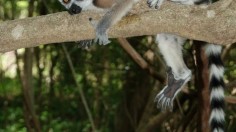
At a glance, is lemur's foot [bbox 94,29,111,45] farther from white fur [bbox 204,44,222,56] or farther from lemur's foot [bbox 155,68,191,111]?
white fur [bbox 204,44,222,56]

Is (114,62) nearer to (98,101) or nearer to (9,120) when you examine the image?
(98,101)

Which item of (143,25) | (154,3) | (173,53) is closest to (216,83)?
(173,53)

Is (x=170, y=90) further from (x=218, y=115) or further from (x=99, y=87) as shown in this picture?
(x=99, y=87)

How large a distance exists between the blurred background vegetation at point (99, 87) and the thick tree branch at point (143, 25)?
227cm

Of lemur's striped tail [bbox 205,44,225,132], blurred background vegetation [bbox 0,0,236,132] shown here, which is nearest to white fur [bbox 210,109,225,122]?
lemur's striped tail [bbox 205,44,225,132]

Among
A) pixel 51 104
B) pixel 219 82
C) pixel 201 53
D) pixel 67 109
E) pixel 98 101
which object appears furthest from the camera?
pixel 67 109

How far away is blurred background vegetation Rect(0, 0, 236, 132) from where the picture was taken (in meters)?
5.32

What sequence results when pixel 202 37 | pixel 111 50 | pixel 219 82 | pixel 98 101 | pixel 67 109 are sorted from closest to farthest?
pixel 202 37
pixel 219 82
pixel 111 50
pixel 98 101
pixel 67 109

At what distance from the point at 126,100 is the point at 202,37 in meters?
4.00

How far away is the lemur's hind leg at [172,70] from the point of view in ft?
11.2

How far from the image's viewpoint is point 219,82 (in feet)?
11.1

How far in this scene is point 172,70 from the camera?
11.3 ft

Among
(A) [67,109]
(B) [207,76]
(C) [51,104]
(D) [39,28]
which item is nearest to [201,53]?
(B) [207,76]

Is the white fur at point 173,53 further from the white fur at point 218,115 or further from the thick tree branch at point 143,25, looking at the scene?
the thick tree branch at point 143,25
